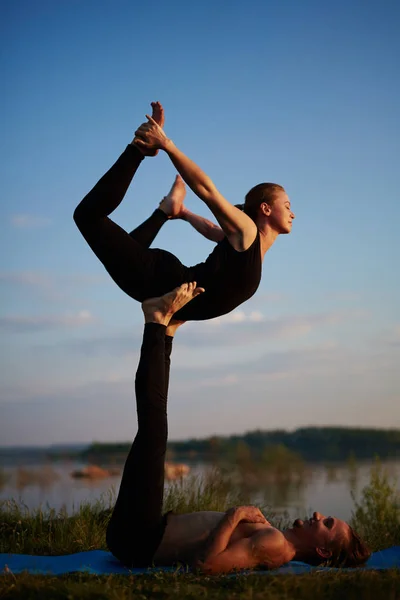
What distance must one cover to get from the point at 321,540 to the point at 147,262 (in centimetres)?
162

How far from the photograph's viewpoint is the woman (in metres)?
3.28

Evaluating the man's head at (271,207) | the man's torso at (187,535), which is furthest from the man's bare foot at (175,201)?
the man's torso at (187,535)

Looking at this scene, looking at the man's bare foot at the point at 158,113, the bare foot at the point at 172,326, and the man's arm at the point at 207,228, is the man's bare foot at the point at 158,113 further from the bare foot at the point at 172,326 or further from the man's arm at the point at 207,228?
the bare foot at the point at 172,326

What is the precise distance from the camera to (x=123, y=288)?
349 centimetres

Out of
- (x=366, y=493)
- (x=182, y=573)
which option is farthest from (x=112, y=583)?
(x=366, y=493)

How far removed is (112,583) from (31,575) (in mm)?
432

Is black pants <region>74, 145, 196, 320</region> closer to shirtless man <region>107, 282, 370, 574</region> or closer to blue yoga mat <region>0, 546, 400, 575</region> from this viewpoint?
shirtless man <region>107, 282, 370, 574</region>

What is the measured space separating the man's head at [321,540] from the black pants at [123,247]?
1.21m

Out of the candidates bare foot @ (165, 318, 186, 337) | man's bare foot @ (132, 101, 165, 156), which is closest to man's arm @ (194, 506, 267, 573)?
bare foot @ (165, 318, 186, 337)

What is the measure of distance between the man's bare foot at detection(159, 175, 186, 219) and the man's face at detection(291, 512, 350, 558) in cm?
190

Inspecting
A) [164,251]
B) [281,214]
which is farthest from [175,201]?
[281,214]

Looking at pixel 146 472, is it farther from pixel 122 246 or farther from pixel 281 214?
pixel 281 214

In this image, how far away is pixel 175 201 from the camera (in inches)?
158

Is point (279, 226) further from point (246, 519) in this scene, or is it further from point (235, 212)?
point (246, 519)
